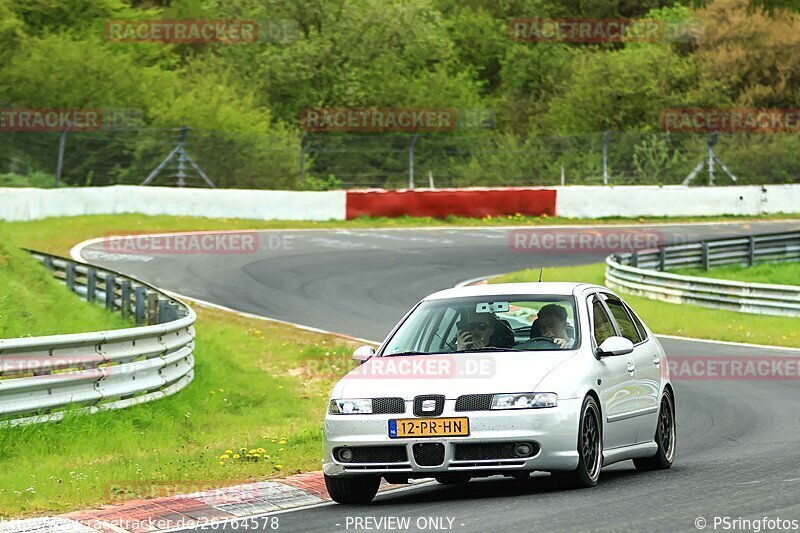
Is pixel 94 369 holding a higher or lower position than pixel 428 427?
lower

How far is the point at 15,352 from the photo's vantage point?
11.6 metres

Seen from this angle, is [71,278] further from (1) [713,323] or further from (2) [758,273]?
(2) [758,273]

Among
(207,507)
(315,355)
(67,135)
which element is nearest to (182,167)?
(67,135)

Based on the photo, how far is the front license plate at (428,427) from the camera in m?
8.88

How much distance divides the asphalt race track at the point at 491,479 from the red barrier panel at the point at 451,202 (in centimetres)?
187

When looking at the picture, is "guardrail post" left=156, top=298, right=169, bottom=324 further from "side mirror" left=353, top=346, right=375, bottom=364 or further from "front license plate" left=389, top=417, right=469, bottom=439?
"front license plate" left=389, top=417, right=469, bottom=439

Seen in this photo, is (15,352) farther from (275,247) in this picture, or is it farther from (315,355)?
(275,247)

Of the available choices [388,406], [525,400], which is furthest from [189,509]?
[525,400]

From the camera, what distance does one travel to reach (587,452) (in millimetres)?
9312

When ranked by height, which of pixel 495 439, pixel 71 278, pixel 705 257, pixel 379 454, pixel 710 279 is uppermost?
pixel 495 439

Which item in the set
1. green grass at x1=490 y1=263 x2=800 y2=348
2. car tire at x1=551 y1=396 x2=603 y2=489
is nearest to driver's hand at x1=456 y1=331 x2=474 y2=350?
car tire at x1=551 y1=396 x2=603 y2=489

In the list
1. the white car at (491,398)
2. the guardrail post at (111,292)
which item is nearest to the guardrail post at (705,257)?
the guardrail post at (111,292)

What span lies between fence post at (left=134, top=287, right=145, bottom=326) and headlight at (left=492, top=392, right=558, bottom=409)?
9.46m

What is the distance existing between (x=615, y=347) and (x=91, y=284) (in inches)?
473
